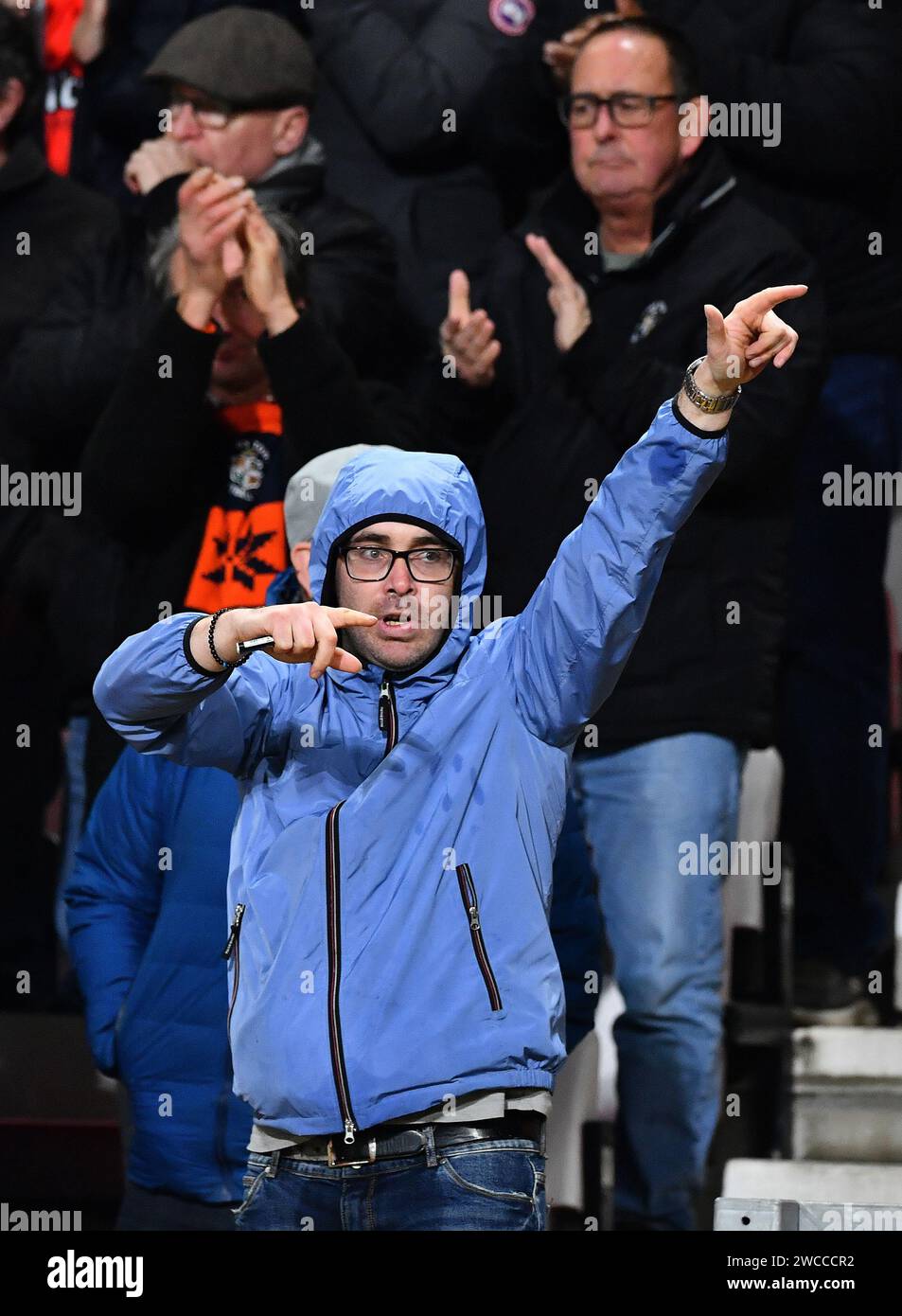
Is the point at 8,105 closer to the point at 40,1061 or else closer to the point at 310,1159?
the point at 40,1061

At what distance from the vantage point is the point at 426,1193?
2.74 metres

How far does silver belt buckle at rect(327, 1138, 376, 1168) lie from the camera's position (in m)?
2.76

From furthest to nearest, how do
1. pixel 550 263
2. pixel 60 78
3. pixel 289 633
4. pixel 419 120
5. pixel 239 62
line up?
pixel 60 78, pixel 419 120, pixel 239 62, pixel 550 263, pixel 289 633

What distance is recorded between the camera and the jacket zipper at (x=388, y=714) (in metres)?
2.94

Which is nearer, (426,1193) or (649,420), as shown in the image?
(426,1193)

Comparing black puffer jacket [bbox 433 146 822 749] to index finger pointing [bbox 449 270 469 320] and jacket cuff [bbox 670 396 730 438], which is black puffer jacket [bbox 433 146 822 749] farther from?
jacket cuff [bbox 670 396 730 438]

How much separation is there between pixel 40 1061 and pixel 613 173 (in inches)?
80.7

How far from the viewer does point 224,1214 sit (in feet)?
11.2

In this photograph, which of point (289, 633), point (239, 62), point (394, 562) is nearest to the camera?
point (289, 633)

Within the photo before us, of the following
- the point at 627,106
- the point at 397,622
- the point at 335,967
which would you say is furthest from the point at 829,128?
the point at 335,967

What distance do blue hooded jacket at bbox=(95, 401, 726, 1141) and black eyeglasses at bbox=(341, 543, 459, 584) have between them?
39 millimetres

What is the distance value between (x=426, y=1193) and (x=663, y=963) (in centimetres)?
122

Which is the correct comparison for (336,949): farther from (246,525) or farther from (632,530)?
(246,525)

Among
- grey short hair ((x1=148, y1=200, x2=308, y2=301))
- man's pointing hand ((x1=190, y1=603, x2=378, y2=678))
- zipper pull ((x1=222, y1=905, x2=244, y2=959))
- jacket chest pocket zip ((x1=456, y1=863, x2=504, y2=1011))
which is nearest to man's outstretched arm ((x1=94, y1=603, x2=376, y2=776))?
man's pointing hand ((x1=190, y1=603, x2=378, y2=678))
